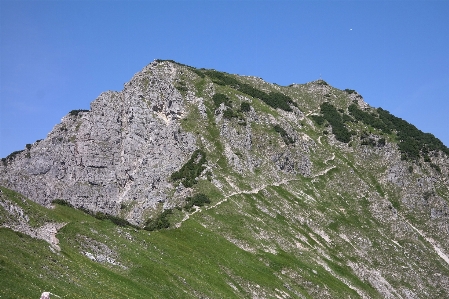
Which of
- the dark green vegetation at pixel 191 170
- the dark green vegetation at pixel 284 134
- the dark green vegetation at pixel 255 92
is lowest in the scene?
the dark green vegetation at pixel 191 170

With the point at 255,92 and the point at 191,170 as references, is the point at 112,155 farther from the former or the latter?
the point at 255,92

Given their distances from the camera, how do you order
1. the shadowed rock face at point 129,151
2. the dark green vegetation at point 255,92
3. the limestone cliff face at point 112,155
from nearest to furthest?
the limestone cliff face at point 112,155 → the shadowed rock face at point 129,151 → the dark green vegetation at point 255,92

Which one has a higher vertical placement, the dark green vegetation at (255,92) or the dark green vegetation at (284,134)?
the dark green vegetation at (255,92)

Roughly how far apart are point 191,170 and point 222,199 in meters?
14.7

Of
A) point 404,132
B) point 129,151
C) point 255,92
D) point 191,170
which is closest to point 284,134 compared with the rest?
point 255,92

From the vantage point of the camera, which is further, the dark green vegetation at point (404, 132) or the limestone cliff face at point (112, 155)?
the dark green vegetation at point (404, 132)

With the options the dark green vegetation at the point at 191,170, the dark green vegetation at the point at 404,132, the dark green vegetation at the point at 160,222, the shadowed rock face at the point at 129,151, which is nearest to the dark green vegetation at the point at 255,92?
the shadowed rock face at the point at 129,151

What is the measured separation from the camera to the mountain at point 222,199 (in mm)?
59156

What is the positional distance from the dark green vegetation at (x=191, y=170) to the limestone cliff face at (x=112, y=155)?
283cm

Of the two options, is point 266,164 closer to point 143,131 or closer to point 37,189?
point 143,131

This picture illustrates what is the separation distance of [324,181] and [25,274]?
10270cm

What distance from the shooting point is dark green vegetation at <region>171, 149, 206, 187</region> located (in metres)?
109

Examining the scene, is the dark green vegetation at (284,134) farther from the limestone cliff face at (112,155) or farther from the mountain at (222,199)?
the limestone cliff face at (112,155)

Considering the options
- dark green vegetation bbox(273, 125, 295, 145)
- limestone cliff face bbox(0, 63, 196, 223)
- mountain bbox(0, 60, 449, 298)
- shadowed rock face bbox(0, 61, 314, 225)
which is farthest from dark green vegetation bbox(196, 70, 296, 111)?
limestone cliff face bbox(0, 63, 196, 223)
